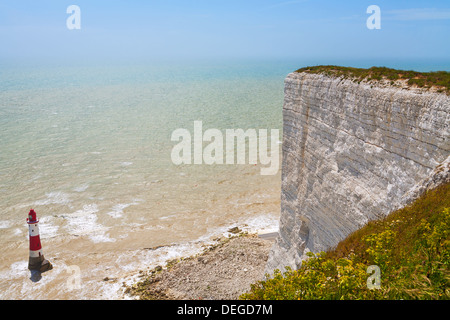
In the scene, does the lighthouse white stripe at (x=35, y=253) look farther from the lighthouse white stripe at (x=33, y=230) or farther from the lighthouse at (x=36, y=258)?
the lighthouse white stripe at (x=33, y=230)

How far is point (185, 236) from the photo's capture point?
25.0 m

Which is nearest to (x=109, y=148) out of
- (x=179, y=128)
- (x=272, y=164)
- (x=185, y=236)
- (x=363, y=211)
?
(x=179, y=128)

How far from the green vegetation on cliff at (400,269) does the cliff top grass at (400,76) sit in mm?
3062

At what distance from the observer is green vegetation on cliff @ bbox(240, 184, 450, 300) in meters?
6.21

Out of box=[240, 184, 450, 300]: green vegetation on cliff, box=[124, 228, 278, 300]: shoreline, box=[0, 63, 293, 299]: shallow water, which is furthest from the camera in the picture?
box=[0, 63, 293, 299]: shallow water

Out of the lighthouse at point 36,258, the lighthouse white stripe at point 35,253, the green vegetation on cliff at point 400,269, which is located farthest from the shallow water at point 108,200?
the green vegetation on cliff at point 400,269

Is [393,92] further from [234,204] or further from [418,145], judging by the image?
[234,204]

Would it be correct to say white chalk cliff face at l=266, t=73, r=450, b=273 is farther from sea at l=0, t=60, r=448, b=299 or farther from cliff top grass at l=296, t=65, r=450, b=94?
sea at l=0, t=60, r=448, b=299

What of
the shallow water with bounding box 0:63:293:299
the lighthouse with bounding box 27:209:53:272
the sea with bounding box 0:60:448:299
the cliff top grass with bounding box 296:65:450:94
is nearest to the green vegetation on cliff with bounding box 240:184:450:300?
the cliff top grass with bounding box 296:65:450:94

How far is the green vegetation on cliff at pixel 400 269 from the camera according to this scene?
245 inches

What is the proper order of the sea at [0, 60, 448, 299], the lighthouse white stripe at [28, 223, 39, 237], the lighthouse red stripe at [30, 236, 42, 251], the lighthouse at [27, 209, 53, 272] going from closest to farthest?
the lighthouse white stripe at [28, 223, 39, 237], the lighthouse red stripe at [30, 236, 42, 251], the lighthouse at [27, 209, 53, 272], the sea at [0, 60, 448, 299]

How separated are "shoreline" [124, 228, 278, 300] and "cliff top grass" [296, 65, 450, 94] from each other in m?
10.7
